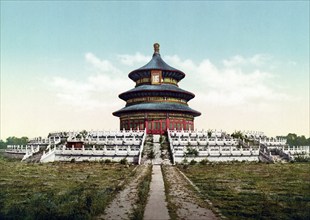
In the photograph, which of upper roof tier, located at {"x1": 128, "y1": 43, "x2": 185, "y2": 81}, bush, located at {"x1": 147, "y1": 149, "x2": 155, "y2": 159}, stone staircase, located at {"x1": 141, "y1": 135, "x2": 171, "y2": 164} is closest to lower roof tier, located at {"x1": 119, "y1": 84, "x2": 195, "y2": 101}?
upper roof tier, located at {"x1": 128, "y1": 43, "x2": 185, "y2": 81}

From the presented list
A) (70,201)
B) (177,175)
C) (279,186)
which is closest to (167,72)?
(177,175)

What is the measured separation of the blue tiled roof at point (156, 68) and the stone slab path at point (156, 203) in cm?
4313

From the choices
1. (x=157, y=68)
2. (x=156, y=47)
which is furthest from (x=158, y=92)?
(x=156, y=47)

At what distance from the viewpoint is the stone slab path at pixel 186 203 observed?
13.9m

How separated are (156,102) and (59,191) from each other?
135ft

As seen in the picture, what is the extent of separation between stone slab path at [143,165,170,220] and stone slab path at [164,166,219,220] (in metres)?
0.54

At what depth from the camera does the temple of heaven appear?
57.0 meters

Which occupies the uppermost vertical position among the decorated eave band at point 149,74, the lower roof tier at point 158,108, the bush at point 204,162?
the decorated eave band at point 149,74

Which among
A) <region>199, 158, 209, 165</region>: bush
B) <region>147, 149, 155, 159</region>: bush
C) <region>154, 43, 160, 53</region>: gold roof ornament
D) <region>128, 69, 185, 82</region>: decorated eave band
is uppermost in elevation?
<region>154, 43, 160, 53</region>: gold roof ornament

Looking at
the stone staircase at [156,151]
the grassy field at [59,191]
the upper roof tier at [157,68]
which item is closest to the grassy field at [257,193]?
the grassy field at [59,191]

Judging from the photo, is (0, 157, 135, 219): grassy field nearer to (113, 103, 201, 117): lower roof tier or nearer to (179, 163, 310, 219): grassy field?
(179, 163, 310, 219): grassy field

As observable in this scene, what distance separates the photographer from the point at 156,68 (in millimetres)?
63719

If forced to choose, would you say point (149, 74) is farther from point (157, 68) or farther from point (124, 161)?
point (124, 161)

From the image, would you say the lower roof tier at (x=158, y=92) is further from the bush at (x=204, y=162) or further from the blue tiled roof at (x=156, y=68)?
the bush at (x=204, y=162)
